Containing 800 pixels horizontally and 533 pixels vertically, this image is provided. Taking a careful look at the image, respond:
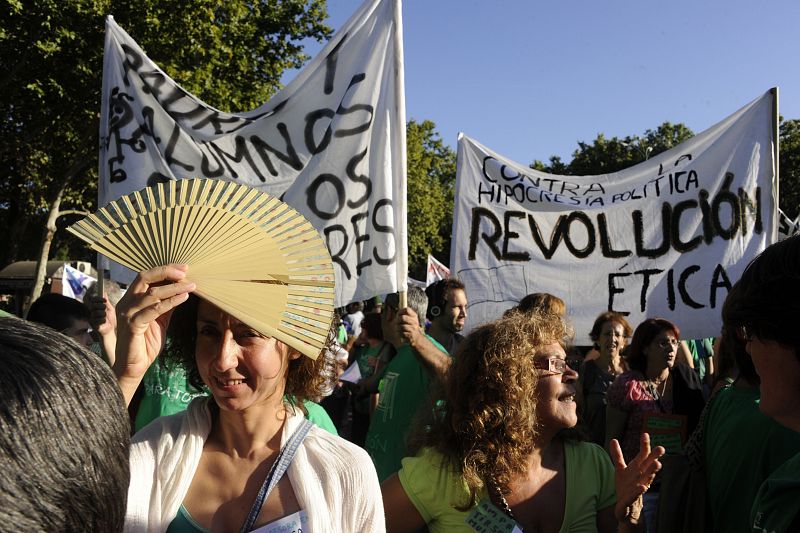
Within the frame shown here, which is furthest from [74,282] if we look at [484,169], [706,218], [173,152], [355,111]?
[706,218]

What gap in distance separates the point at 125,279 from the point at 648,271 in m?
3.52

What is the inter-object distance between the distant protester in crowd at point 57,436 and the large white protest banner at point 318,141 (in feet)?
9.97

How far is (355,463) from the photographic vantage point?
Answer: 70.9 inches

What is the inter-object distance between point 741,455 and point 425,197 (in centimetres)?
3672

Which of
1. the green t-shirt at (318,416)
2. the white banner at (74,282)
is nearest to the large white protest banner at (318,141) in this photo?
the green t-shirt at (318,416)

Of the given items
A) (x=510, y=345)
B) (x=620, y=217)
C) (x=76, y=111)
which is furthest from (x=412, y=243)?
(x=510, y=345)

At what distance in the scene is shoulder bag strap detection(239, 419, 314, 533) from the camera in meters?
1.70

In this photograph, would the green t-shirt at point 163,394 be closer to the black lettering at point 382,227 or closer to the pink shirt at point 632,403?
the black lettering at point 382,227

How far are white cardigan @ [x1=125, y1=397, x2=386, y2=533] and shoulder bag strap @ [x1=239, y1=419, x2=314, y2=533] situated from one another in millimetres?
16

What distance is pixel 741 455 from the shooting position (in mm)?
2203

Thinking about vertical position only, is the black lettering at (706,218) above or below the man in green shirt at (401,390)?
above

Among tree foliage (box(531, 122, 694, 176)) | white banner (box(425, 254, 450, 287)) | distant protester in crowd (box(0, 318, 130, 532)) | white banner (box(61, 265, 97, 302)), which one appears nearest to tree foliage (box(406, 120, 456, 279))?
tree foliage (box(531, 122, 694, 176))

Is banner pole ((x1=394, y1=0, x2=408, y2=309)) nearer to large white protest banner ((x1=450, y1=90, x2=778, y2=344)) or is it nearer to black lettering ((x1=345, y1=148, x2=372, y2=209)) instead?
black lettering ((x1=345, y1=148, x2=372, y2=209))

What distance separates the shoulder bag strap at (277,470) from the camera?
67.1 inches
